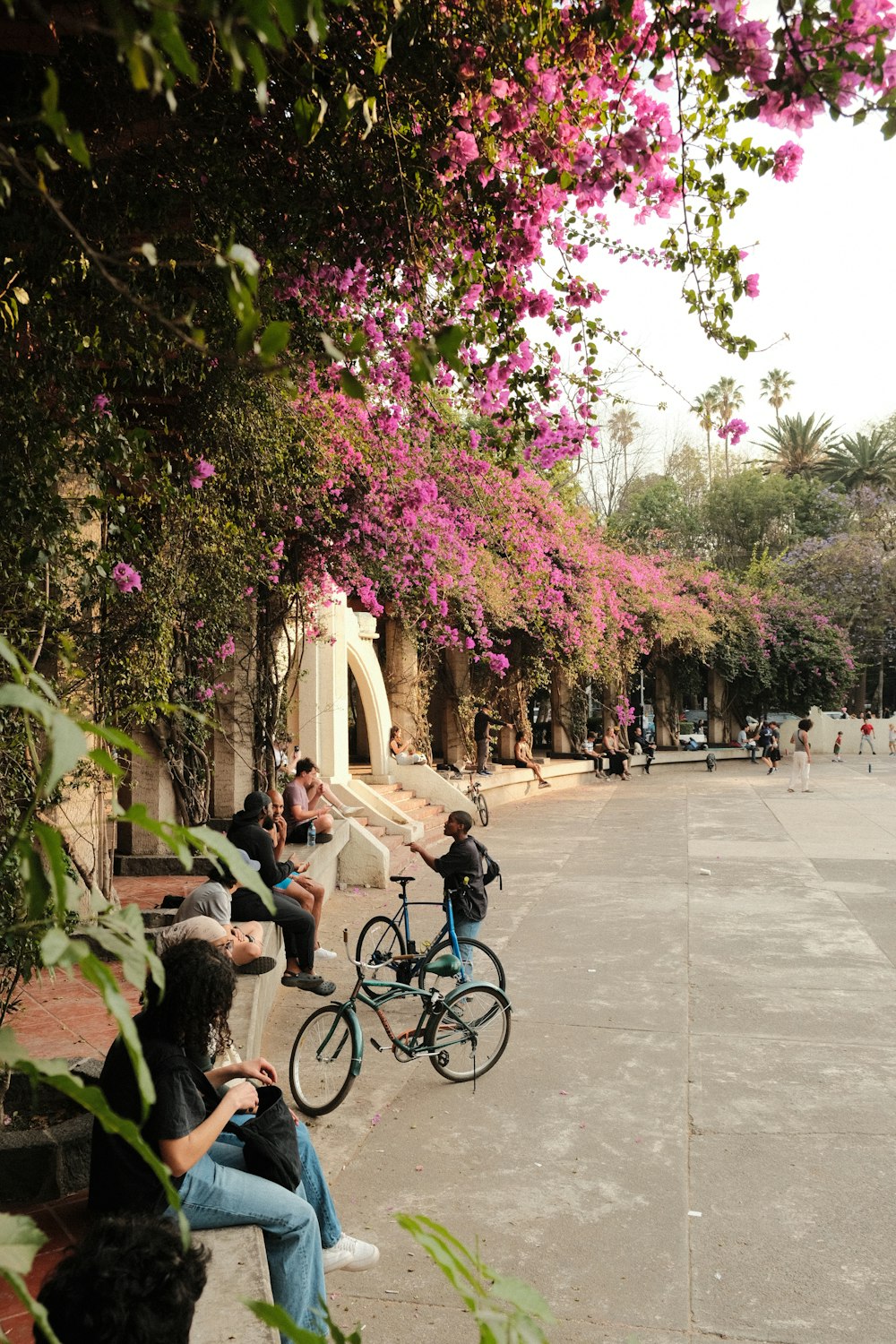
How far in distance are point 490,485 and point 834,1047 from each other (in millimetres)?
9878

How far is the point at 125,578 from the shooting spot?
634 centimetres

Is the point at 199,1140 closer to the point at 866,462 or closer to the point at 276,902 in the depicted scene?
the point at 276,902

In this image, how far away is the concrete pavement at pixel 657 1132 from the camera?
4.14m

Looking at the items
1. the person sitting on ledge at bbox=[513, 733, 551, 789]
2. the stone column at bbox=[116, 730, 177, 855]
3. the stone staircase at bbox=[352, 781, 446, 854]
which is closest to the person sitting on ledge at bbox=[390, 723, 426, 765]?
the stone staircase at bbox=[352, 781, 446, 854]

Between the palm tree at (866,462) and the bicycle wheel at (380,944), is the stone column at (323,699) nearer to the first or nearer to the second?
the bicycle wheel at (380,944)

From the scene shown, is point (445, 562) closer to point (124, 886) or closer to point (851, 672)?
point (124, 886)

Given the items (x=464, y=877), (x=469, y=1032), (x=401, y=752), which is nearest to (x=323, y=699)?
(x=401, y=752)

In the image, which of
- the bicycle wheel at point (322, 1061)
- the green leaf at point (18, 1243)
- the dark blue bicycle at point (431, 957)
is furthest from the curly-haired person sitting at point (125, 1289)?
the dark blue bicycle at point (431, 957)

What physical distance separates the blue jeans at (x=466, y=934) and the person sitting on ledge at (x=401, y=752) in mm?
10295

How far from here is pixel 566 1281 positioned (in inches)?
167

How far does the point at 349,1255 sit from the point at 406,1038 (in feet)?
7.43

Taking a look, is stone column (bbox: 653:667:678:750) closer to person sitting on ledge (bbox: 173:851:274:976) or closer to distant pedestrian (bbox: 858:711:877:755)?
distant pedestrian (bbox: 858:711:877:755)

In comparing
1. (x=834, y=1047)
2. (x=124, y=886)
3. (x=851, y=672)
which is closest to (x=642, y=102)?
(x=834, y=1047)

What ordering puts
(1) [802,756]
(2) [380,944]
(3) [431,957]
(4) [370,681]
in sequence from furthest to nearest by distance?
(1) [802,756] → (4) [370,681] → (2) [380,944] → (3) [431,957]
